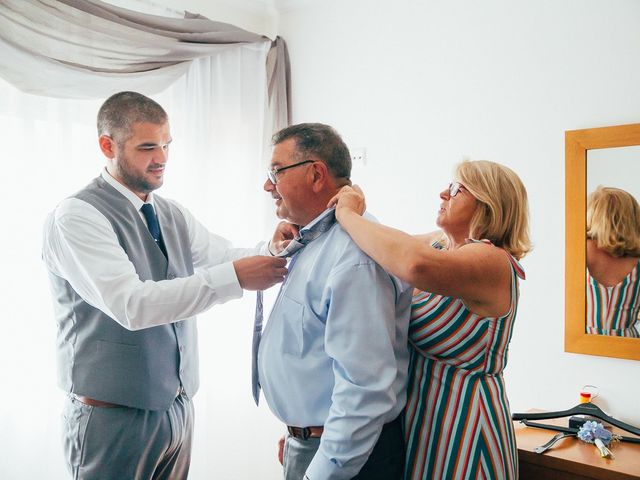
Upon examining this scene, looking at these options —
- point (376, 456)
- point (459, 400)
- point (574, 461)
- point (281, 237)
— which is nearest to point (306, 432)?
Result: point (376, 456)

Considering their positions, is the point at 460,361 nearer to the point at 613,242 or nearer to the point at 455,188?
the point at 455,188

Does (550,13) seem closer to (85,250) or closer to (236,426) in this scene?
(85,250)

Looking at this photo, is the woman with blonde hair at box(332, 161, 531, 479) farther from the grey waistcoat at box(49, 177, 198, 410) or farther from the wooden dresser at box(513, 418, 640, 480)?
the grey waistcoat at box(49, 177, 198, 410)

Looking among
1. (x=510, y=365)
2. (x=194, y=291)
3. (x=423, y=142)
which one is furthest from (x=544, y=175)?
(x=194, y=291)

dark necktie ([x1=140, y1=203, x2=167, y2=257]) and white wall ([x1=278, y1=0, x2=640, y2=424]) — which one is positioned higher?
white wall ([x1=278, y1=0, x2=640, y2=424])

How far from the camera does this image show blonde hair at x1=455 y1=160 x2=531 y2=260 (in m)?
1.75

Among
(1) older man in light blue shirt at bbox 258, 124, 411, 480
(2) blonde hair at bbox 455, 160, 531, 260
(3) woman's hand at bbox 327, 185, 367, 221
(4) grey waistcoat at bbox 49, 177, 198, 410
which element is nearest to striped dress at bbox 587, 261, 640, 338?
(2) blonde hair at bbox 455, 160, 531, 260

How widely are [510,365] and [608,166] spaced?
3.25 feet

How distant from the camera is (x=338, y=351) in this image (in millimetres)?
1429

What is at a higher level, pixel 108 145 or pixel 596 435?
pixel 108 145

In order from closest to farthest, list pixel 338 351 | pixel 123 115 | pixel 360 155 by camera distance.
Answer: pixel 338 351
pixel 123 115
pixel 360 155

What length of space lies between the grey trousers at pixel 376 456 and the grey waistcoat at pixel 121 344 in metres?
0.57

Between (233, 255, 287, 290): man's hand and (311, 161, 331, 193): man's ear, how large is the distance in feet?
0.86

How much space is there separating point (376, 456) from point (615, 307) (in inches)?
56.5
